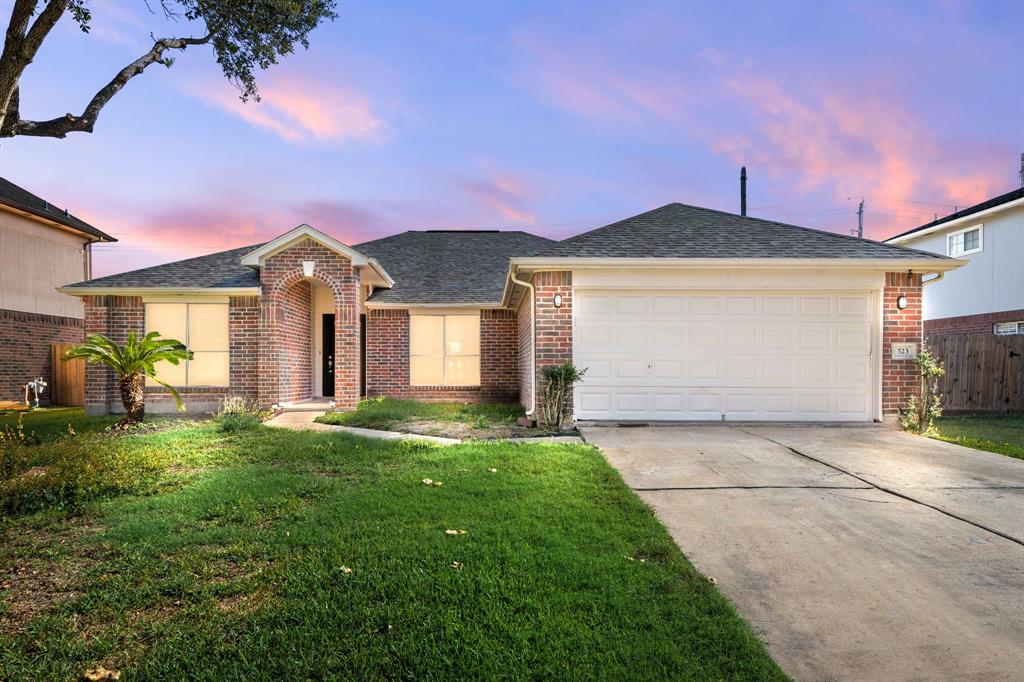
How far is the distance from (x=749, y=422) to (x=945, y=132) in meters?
10.2

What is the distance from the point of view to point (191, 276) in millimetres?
12648

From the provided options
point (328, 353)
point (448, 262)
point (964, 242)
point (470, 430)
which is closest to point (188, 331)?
point (328, 353)

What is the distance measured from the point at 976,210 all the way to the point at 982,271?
1.94m

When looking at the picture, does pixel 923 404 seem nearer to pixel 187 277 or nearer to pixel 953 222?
pixel 953 222

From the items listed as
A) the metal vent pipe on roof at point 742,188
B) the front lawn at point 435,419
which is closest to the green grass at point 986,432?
the front lawn at point 435,419

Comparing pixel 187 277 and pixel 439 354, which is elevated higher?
pixel 187 277

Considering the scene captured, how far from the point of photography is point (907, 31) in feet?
32.0

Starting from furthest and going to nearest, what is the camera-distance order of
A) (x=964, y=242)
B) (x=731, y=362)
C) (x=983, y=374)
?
(x=964, y=242)
(x=983, y=374)
(x=731, y=362)

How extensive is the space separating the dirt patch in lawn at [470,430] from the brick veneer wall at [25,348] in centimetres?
1374

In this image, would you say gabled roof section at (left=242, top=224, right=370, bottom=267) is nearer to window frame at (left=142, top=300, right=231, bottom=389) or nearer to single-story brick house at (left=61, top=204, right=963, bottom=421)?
single-story brick house at (left=61, top=204, right=963, bottom=421)

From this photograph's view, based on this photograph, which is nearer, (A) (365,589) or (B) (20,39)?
(A) (365,589)

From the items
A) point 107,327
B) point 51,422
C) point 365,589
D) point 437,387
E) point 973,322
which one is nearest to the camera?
point 365,589

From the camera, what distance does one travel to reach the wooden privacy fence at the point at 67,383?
1586cm

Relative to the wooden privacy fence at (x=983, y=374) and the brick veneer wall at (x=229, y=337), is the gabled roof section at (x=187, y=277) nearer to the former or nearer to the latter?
the brick veneer wall at (x=229, y=337)
